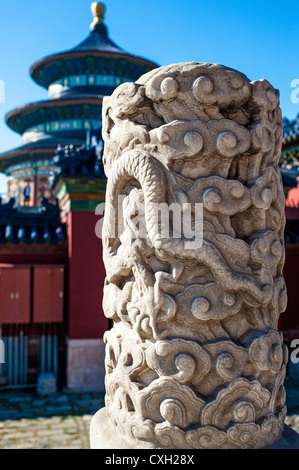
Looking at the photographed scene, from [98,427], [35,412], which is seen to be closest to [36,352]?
[35,412]

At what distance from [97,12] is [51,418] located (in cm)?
1737

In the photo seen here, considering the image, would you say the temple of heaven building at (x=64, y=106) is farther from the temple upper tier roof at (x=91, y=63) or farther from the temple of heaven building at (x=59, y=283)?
the temple of heaven building at (x=59, y=283)

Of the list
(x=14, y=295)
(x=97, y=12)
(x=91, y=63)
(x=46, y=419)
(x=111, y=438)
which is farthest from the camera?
(x=97, y=12)

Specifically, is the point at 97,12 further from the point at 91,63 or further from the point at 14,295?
the point at 14,295

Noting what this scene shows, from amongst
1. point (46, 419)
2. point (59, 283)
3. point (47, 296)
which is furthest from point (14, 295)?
point (46, 419)

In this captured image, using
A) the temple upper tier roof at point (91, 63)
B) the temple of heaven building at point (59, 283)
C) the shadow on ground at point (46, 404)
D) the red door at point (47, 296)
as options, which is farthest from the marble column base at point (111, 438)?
the temple upper tier roof at point (91, 63)

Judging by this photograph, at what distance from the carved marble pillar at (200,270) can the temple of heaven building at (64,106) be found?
1316cm

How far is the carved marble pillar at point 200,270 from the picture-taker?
220 cm

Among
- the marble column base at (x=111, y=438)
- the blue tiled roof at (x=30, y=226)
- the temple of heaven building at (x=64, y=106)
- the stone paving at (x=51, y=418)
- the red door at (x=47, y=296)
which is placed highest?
the temple of heaven building at (x=64, y=106)

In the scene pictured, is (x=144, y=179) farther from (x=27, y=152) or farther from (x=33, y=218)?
(x=27, y=152)

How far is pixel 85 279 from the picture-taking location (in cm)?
717

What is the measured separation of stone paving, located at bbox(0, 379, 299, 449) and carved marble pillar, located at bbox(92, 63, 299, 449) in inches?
113

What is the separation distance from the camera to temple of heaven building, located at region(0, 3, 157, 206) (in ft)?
50.7

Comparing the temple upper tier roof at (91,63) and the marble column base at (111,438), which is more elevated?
the temple upper tier roof at (91,63)
